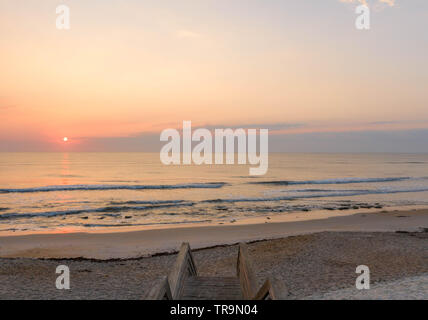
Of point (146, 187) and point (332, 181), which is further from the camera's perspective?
point (332, 181)

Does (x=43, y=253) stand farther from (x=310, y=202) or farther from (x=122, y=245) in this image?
(x=310, y=202)

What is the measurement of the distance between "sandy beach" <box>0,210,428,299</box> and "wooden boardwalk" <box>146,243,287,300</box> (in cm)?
68

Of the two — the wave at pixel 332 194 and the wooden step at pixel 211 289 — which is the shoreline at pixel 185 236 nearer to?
the wooden step at pixel 211 289

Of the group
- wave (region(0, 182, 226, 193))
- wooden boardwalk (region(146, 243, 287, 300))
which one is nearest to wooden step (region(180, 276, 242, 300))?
wooden boardwalk (region(146, 243, 287, 300))

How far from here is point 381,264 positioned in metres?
12.3

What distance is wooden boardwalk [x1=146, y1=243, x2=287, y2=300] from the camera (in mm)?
4249

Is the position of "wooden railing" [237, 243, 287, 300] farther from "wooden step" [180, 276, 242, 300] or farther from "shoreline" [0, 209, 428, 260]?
"shoreline" [0, 209, 428, 260]

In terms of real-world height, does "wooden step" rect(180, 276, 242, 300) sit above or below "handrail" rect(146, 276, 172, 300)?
below

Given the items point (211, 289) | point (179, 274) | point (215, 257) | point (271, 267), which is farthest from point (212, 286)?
point (215, 257)

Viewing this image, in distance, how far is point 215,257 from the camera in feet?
46.7

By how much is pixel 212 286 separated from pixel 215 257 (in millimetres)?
7266
